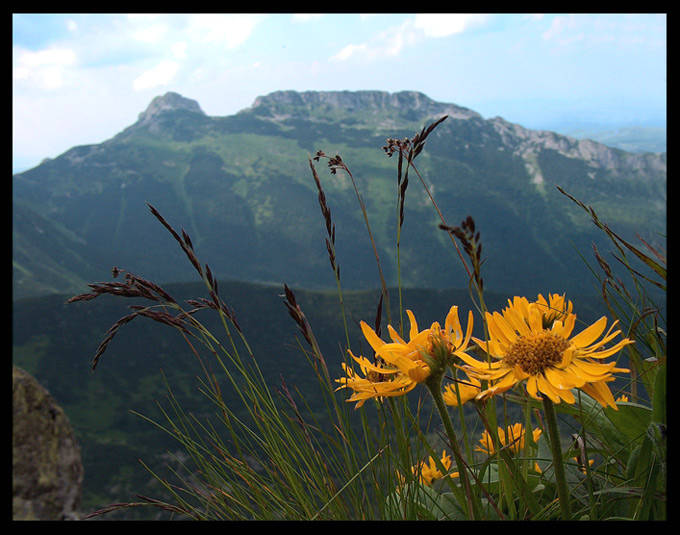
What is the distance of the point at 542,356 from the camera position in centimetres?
121

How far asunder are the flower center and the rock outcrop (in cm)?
936

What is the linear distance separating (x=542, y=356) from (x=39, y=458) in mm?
10467

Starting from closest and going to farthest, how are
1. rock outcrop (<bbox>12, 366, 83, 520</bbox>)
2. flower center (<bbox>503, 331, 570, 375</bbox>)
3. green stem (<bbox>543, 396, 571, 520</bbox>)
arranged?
1. green stem (<bbox>543, 396, 571, 520</bbox>)
2. flower center (<bbox>503, 331, 570, 375</bbox>)
3. rock outcrop (<bbox>12, 366, 83, 520</bbox>)

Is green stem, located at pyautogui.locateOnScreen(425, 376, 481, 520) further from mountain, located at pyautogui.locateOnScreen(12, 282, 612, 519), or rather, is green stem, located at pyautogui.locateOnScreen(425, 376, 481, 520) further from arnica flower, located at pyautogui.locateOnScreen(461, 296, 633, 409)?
mountain, located at pyautogui.locateOnScreen(12, 282, 612, 519)

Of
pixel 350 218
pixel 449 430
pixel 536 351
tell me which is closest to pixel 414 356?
pixel 449 430

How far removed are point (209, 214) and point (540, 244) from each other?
124642mm

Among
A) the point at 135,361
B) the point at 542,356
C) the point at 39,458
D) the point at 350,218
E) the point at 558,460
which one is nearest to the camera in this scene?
the point at 558,460

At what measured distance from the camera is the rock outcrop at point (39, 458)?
8.55 metres

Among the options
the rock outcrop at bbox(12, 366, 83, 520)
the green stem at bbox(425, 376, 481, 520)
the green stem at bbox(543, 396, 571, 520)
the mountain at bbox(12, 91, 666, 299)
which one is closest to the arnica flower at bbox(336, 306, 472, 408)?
the green stem at bbox(425, 376, 481, 520)

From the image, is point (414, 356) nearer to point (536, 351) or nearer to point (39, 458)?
point (536, 351)

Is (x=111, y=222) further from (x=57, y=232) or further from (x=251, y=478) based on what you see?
(x=251, y=478)

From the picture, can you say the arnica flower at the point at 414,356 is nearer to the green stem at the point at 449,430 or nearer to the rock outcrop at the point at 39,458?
the green stem at the point at 449,430

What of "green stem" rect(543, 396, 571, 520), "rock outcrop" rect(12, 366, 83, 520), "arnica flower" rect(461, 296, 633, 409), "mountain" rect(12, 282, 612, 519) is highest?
"arnica flower" rect(461, 296, 633, 409)

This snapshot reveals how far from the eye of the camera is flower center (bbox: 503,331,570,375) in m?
1.19
